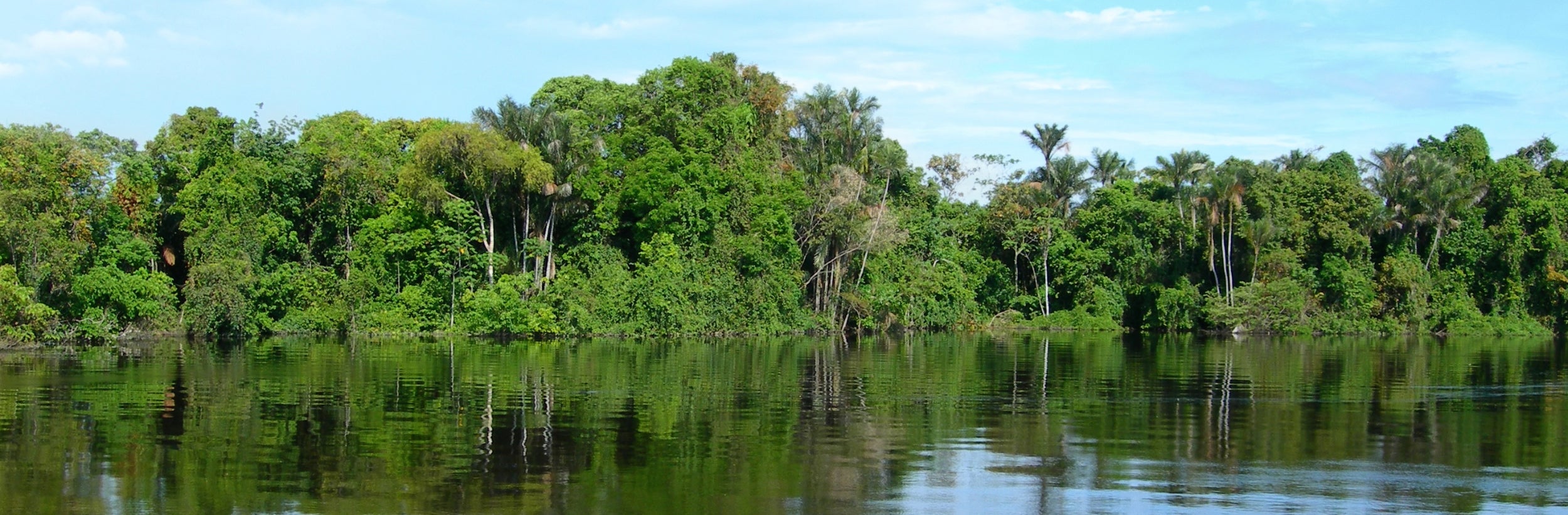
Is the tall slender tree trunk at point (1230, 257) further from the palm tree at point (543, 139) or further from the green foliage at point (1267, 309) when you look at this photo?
the palm tree at point (543, 139)

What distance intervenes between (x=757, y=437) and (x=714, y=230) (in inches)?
1397

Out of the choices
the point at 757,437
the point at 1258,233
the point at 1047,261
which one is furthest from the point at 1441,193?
the point at 757,437

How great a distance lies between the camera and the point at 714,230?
5350cm

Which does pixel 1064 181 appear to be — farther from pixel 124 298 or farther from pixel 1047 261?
pixel 124 298

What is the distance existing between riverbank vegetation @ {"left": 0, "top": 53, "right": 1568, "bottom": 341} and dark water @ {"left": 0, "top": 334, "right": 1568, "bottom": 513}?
12733mm

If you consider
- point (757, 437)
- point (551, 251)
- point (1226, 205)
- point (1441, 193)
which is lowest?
point (757, 437)

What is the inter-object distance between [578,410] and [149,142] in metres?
38.2

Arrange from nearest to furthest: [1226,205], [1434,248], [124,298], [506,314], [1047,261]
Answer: [124,298] < [506,314] < [1226,205] < [1434,248] < [1047,261]

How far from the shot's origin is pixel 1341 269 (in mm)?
62938

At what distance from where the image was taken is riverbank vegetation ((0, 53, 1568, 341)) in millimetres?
46625

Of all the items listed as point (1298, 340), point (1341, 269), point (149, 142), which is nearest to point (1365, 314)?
point (1341, 269)

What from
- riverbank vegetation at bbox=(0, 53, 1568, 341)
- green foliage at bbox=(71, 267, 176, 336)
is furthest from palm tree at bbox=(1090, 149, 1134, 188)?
green foliage at bbox=(71, 267, 176, 336)

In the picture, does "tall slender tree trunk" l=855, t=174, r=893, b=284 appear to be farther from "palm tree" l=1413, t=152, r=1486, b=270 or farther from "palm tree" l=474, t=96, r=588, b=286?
"palm tree" l=1413, t=152, r=1486, b=270

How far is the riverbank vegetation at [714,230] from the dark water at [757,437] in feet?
41.8
